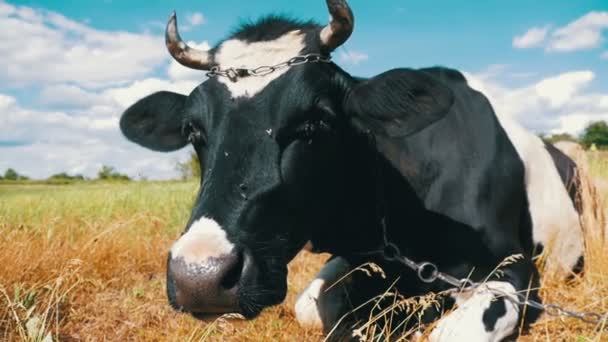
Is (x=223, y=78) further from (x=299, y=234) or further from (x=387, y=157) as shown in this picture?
(x=387, y=157)

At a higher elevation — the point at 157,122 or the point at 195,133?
the point at 157,122

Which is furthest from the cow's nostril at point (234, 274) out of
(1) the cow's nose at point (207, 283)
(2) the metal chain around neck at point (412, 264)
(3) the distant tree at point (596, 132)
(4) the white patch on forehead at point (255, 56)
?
(3) the distant tree at point (596, 132)

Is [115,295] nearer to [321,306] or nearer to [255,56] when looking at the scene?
[321,306]

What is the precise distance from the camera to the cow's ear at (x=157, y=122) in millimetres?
3988

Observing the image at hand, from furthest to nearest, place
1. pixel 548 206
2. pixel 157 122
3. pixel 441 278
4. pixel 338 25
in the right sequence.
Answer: pixel 548 206
pixel 157 122
pixel 441 278
pixel 338 25

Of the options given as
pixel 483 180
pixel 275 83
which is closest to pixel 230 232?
pixel 275 83

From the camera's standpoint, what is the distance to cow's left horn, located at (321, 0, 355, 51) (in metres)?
3.36

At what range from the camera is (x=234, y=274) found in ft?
8.15

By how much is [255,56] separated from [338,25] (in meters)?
0.52

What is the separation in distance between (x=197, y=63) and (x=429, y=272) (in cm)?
205

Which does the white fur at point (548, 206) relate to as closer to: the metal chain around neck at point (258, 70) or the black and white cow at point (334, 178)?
the black and white cow at point (334, 178)

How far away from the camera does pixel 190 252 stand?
94.0 inches

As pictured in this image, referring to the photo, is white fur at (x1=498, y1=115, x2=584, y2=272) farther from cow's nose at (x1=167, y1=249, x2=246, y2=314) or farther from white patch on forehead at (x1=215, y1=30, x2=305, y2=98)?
cow's nose at (x1=167, y1=249, x2=246, y2=314)

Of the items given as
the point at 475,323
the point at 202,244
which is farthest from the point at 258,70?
the point at 475,323
